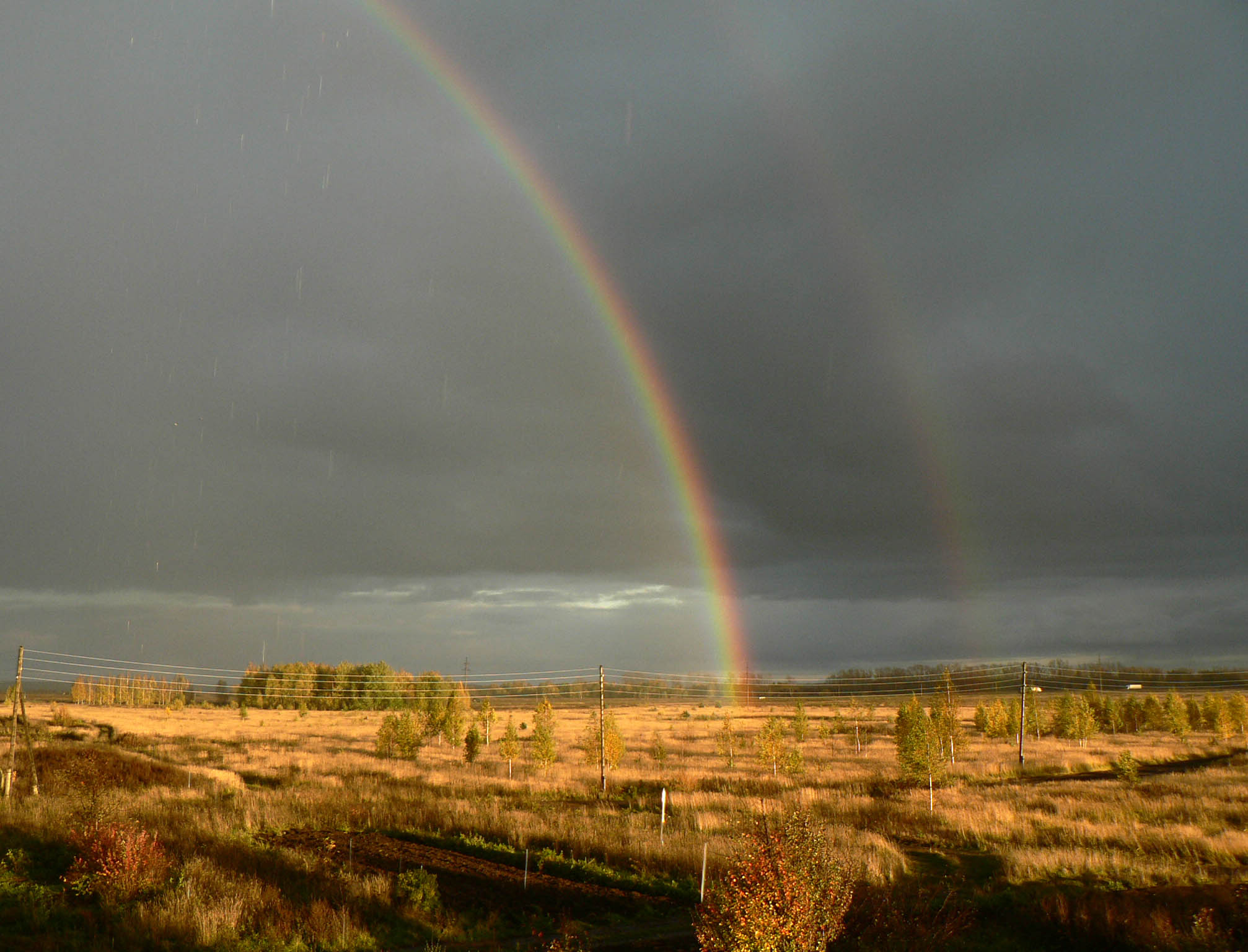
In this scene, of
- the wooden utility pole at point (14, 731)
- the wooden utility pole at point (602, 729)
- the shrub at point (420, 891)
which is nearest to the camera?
the shrub at point (420, 891)

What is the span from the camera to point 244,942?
12492 mm

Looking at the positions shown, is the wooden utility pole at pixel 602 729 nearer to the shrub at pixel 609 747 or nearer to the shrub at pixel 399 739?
the shrub at pixel 609 747

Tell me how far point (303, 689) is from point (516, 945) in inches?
5177

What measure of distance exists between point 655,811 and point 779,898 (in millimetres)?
22259

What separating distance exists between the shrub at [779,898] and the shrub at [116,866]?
1107 centimetres

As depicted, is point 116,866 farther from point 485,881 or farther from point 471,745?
point 471,745

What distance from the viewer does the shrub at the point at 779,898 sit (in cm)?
854

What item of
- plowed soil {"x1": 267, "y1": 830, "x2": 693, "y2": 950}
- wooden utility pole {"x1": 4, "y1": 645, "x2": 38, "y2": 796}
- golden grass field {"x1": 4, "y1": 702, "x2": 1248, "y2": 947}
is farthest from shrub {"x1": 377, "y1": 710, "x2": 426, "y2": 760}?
plowed soil {"x1": 267, "y1": 830, "x2": 693, "y2": 950}

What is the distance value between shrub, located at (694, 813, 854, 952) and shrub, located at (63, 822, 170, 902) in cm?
1107

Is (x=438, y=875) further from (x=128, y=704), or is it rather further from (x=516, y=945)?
(x=128, y=704)

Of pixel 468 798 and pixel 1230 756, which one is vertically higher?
pixel 468 798

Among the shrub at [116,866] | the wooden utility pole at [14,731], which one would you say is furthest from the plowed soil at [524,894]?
the wooden utility pole at [14,731]

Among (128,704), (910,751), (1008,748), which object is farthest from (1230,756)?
(128,704)

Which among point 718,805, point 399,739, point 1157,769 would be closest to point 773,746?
point 718,805
